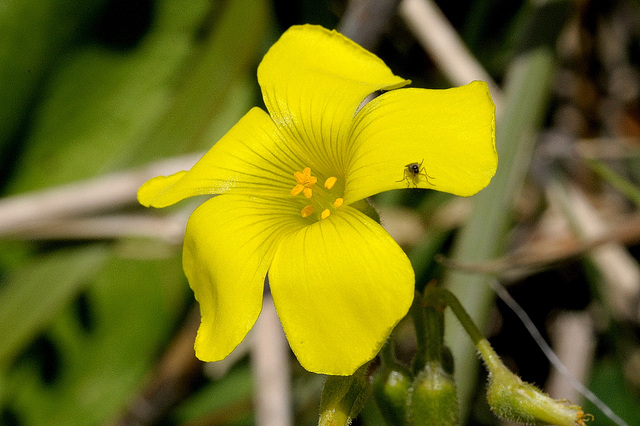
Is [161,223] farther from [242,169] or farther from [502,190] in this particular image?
[502,190]

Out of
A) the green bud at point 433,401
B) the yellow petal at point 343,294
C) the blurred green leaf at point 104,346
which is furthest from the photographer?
the blurred green leaf at point 104,346

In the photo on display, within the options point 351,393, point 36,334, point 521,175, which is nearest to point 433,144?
point 351,393

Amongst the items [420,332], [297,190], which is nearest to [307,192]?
[297,190]

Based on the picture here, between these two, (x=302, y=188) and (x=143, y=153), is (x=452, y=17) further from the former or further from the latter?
(x=302, y=188)

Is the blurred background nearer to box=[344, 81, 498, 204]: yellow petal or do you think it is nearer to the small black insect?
box=[344, 81, 498, 204]: yellow petal

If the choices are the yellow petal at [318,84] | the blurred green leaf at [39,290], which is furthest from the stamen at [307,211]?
the blurred green leaf at [39,290]

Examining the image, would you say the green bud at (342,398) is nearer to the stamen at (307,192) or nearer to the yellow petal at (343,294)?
the yellow petal at (343,294)
